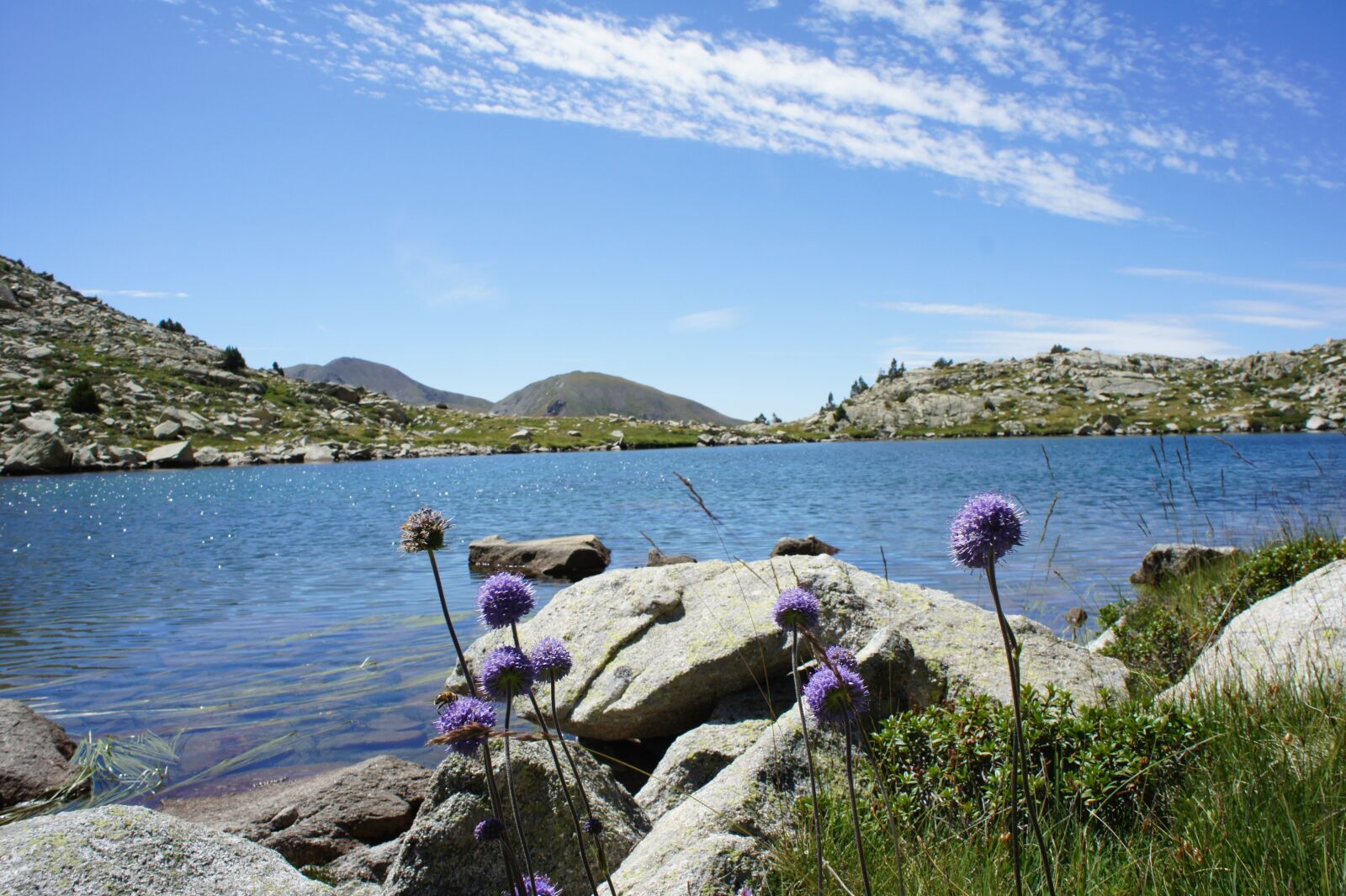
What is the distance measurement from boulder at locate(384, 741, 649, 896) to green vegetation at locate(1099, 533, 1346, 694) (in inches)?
206

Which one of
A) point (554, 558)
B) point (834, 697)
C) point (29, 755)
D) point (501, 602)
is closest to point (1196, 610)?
point (834, 697)

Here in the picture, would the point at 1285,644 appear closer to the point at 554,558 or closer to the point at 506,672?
the point at 506,672

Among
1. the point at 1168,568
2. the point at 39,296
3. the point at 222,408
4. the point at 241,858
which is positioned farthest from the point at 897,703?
the point at 39,296

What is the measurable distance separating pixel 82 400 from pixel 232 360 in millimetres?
39875

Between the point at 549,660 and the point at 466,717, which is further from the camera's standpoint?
the point at 549,660

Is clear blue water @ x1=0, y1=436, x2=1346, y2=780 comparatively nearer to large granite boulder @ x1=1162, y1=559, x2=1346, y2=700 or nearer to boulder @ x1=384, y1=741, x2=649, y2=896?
large granite boulder @ x1=1162, y1=559, x2=1346, y2=700

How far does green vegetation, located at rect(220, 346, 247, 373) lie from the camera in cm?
12888

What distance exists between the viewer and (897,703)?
645 centimetres

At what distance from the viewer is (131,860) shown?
4.40 m

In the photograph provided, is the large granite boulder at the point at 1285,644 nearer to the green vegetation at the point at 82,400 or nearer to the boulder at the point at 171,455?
the boulder at the point at 171,455

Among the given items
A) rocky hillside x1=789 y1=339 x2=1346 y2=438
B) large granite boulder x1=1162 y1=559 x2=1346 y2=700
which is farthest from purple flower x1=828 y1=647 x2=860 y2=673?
rocky hillside x1=789 y1=339 x2=1346 y2=438

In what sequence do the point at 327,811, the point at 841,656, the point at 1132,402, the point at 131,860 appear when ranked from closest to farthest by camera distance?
the point at 841,656
the point at 131,860
the point at 327,811
the point at 1132,402

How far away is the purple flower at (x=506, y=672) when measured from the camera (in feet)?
10.3

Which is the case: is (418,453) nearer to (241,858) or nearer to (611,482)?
(611,482)
